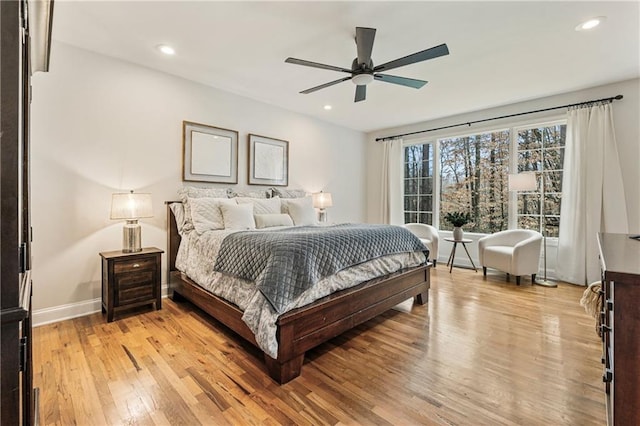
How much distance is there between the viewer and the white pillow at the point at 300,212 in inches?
150

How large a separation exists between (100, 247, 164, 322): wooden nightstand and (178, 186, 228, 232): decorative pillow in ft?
1.43

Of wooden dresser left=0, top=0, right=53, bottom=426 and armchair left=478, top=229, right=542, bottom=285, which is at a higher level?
wooden dresser left=0, top=0, right=53, bottom=426

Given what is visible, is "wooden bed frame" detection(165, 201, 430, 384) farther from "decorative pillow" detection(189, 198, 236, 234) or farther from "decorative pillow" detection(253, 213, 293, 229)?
"decorative pillow" detection(253, 213, 293, 229)

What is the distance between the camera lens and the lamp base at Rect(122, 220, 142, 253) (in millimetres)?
2889

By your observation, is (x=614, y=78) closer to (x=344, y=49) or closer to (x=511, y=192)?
(x=511, y=192)

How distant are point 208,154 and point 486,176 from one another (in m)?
4.47

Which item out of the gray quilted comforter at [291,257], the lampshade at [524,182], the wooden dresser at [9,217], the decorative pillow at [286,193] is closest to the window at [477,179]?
the lampshade at [524,182]

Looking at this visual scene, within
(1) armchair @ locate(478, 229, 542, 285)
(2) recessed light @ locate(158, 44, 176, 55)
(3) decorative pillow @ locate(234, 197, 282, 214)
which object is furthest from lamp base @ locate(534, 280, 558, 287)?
(2) recessed light @ locate(158, 44, 176, 55)

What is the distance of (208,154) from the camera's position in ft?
12.3

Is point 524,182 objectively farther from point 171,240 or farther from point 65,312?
point 65,312

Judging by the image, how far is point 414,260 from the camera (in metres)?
3.13

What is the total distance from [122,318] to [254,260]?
67.9 inches

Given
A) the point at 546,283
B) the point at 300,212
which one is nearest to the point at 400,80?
the point at 300,212

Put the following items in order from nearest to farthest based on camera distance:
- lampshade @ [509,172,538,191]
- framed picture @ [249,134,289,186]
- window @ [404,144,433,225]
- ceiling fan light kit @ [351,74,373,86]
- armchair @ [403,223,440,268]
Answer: ceiling fan light kit @ [351,74,373,86] → lampshade @ [509,172,538,191] → framed picture @ [249,134,289,186] → armchair @ [403,223,440,268] → window @ [404,144,433,225]
